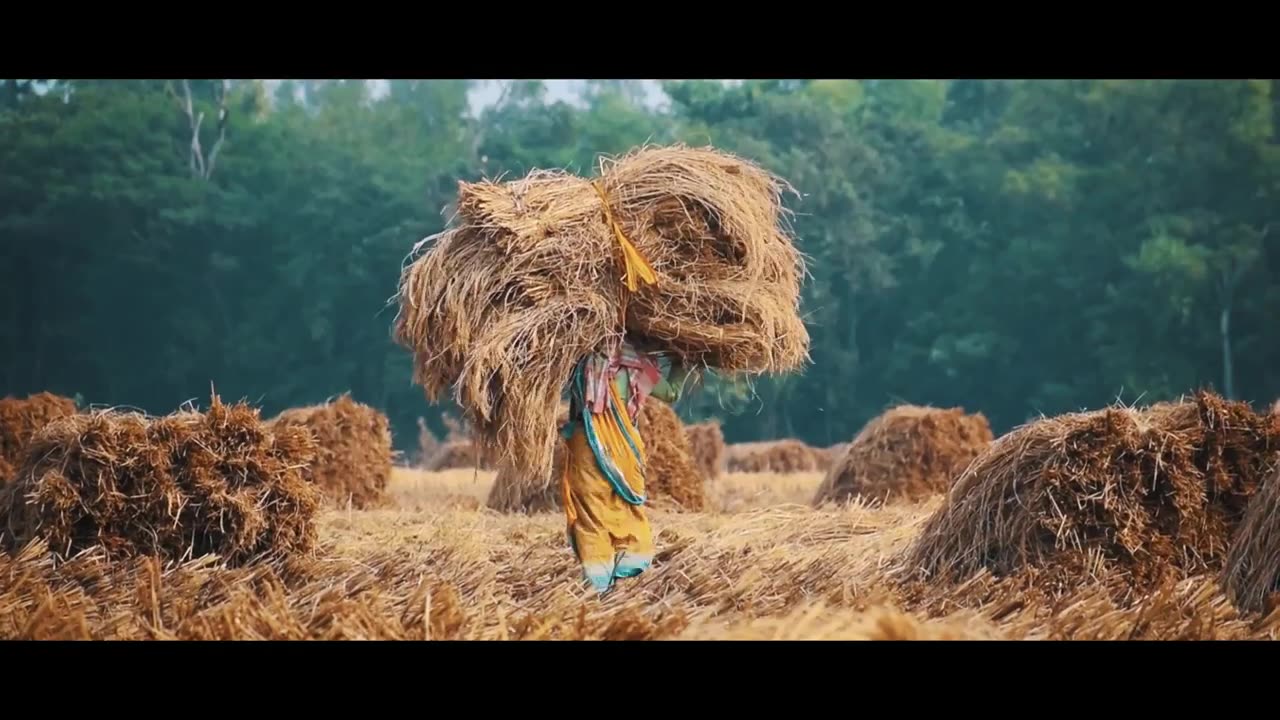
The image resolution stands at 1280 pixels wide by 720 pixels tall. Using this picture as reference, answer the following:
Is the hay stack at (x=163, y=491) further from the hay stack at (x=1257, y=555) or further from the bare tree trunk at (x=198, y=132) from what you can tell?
the bare tree trunk at (x=198, y=132)

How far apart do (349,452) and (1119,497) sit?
25.0 feet

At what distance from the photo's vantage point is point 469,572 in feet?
28.7

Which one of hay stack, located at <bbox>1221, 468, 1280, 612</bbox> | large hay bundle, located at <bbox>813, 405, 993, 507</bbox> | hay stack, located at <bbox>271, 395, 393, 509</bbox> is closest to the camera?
hay stack, located at <bbox>1221, 468, 1280, 612</bbox>

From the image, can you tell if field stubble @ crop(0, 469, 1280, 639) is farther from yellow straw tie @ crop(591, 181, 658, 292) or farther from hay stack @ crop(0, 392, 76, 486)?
hay stack @ crop(0, 392, 76, 486)

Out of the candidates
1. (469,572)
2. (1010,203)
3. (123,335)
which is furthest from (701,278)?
(123,335)

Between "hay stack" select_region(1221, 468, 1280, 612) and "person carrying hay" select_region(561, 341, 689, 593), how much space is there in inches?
103

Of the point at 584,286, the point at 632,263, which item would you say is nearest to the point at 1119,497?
the point at 632,263

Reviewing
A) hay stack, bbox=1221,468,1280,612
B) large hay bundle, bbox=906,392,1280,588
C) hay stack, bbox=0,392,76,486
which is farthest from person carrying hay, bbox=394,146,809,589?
hay stack, bbox=0,392,76,486

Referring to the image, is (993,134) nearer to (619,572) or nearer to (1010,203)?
(1010,203)

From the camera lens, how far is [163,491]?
856cm

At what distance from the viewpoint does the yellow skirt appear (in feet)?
26.5

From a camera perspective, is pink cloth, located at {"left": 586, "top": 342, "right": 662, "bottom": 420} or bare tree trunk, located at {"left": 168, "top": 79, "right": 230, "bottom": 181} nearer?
pink cloth, located at {"left": 586, "top": 342, "right": 662, "bottom": 420}

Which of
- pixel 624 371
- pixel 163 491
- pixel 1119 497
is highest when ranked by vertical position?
pixel 624 371

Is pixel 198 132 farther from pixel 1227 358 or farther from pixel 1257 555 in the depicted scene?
pixel 1257 555
